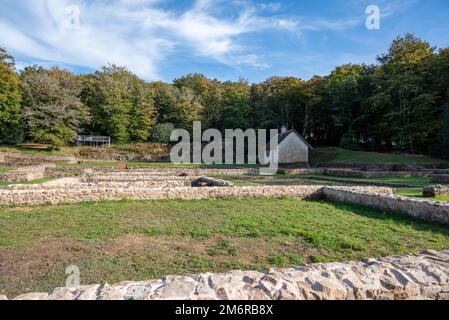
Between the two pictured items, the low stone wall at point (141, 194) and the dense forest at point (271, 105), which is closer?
the low stone wall at point (141, 194)

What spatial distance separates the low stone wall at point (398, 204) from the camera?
23.4 ft

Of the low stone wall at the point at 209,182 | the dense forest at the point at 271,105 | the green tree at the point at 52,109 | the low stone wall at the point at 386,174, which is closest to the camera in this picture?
the low stone wall at the point at 209,182

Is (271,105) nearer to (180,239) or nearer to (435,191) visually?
(435,191)

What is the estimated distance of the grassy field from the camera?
4340 millimetres

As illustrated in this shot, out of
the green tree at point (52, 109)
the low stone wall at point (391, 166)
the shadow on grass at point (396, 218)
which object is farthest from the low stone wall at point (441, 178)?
the green tree at point (52, 109)

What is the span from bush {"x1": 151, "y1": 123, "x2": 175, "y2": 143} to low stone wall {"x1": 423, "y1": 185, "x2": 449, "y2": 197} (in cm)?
3788

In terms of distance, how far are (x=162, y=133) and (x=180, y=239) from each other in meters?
39.7

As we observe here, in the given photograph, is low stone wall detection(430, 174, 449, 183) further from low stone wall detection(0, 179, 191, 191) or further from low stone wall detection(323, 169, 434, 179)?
low stone wall detection(0, 179, 191, 191)

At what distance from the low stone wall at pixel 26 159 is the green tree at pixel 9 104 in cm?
Answer: 976

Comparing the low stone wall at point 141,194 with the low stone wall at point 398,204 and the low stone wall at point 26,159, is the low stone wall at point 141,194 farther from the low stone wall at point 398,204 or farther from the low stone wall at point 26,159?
the low stone wall at point 26,159

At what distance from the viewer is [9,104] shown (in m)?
37.4

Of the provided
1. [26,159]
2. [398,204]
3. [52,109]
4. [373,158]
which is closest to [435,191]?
[398,204]

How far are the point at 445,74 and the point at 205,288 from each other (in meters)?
40.7
